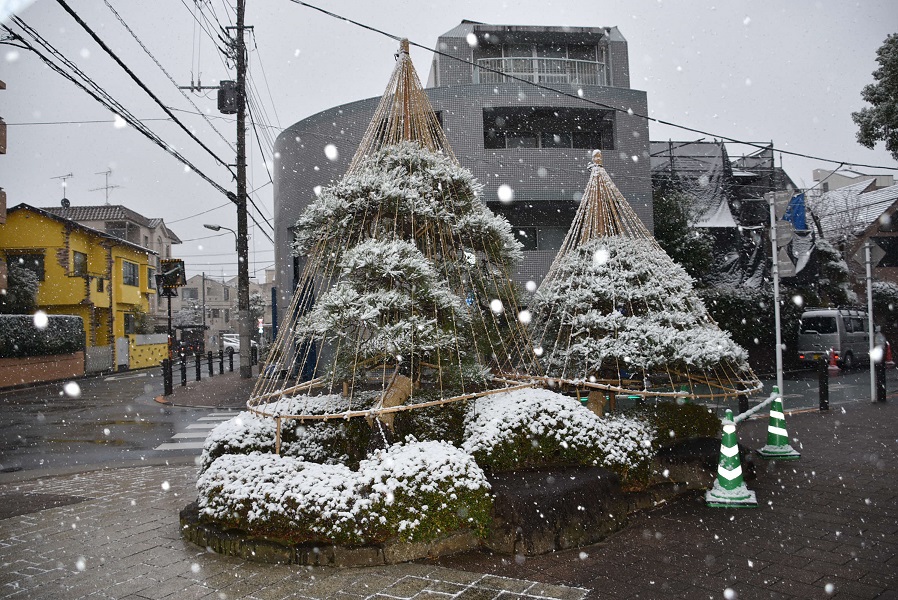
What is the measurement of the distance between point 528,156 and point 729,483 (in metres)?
13.5

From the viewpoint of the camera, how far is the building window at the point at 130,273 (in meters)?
34.5

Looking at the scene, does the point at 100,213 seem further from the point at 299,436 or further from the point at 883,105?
the point at 883,105

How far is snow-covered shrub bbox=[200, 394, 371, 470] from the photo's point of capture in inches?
240

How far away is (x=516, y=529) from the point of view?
4.66 metres

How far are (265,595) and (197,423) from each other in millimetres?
9517

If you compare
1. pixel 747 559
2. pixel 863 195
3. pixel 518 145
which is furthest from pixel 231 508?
pixel 863 195

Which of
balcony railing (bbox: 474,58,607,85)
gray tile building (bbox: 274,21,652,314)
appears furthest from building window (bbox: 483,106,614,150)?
balcony railing (bbox: 474,58,607,85)

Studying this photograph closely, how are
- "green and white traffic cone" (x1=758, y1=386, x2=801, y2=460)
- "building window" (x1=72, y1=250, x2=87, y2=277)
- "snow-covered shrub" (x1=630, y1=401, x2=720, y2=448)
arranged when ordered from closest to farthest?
1. "snow-covered shrub" (x1=630, y1=401, x2=720, y2=448)
2. "green and white traffic cone" (x1=758, y1=386, x2=801, y2=460)
3. "building window" (x1=72, y1=250, x2=87, y2=277)

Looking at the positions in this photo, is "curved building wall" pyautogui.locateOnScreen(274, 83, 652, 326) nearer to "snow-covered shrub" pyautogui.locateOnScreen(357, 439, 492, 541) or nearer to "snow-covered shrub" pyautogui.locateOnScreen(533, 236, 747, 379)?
"snow-covered shrub" pyautogui.locateOnScreen(533, 236, 747, 379)

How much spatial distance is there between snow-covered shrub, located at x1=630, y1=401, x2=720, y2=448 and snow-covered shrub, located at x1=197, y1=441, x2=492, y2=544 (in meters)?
2.62

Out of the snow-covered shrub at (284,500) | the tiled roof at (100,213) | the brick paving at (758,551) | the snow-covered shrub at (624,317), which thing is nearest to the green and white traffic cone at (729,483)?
the brick paving at (758,551)

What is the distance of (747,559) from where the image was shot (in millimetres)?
4383

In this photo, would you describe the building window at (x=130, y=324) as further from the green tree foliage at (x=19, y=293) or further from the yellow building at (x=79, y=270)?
the green tree foliage at (x=19, y=293)

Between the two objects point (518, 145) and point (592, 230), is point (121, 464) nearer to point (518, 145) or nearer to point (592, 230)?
point (592, 230)
